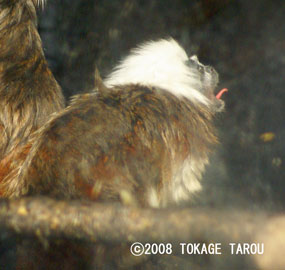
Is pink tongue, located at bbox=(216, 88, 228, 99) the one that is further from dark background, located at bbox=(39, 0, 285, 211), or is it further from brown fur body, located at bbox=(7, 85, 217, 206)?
brown fur body, located at bbox=(7, 85, 217, 206)

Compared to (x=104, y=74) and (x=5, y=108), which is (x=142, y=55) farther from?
(x=5, y=108)

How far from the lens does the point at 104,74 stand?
125cm

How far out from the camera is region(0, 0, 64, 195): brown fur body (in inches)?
50.9

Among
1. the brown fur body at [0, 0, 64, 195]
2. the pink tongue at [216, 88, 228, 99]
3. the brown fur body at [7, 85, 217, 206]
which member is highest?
the brown fur body at [0, 0, 64, 195]

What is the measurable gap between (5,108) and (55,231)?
26.2 inches

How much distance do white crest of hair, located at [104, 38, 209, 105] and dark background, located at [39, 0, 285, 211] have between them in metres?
0.06

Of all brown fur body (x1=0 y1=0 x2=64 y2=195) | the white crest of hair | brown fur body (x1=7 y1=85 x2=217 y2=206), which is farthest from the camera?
brown fur body (x1=0 y1=0 x2=64 y2=195)

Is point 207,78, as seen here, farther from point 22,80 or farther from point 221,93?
point 22,80

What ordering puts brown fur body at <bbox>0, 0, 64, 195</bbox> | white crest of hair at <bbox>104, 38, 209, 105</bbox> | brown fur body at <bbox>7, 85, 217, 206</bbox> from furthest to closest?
brown fur body at <bbox>0, 0, 64, 195</bbox> < white crest of hair at <bbox>104, 38, 209, 105</bbox> < brown fur body at <bbox>7, 85, 217, 206</bbox>

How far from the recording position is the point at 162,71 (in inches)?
42.6

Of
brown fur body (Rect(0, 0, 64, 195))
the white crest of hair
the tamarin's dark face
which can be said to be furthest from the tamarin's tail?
the tamarin's dark face

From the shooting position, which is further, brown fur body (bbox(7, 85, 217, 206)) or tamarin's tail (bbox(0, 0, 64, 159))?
tamarin's tail (bbox(0, 0, 64, 159))

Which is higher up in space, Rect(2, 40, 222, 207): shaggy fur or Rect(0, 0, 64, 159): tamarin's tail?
Rect(0, 0, 64, 159): tamarin's tail

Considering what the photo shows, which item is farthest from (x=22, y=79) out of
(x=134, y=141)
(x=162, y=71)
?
(x=134, y=141)
